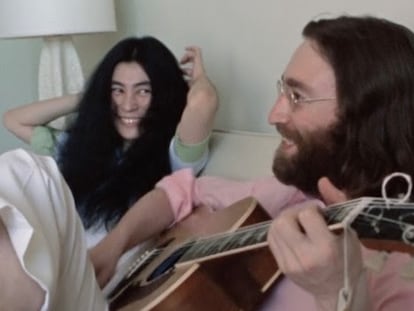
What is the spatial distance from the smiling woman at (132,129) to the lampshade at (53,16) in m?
0.21

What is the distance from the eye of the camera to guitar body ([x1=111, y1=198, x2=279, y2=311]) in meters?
1.06

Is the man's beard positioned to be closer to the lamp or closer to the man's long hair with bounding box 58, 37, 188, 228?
the man's long hair with bounding box 58, 37, 188, 228

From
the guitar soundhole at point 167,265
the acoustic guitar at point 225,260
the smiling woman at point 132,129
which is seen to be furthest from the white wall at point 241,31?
the guitar soundhole at point 167,265

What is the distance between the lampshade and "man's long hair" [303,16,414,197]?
1.02 m

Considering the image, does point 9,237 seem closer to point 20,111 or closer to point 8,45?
point 20,111

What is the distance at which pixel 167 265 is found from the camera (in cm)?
120

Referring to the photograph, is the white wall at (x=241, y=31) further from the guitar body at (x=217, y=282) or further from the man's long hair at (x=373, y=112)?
the guitar body at (x=217, y=282)

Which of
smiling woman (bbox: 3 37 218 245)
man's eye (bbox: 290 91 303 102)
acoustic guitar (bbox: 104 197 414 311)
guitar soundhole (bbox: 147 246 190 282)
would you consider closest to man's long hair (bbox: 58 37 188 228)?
smiling woman (bbox: 3 37 218 245)

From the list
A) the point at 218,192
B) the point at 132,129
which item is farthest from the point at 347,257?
the point at 132,129

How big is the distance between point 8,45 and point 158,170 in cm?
121

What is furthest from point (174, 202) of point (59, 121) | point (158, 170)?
point (59, 121)

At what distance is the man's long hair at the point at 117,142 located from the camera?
172cm

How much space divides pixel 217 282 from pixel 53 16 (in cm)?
120

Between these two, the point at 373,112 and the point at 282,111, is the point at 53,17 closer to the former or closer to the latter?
the point at 282,111
